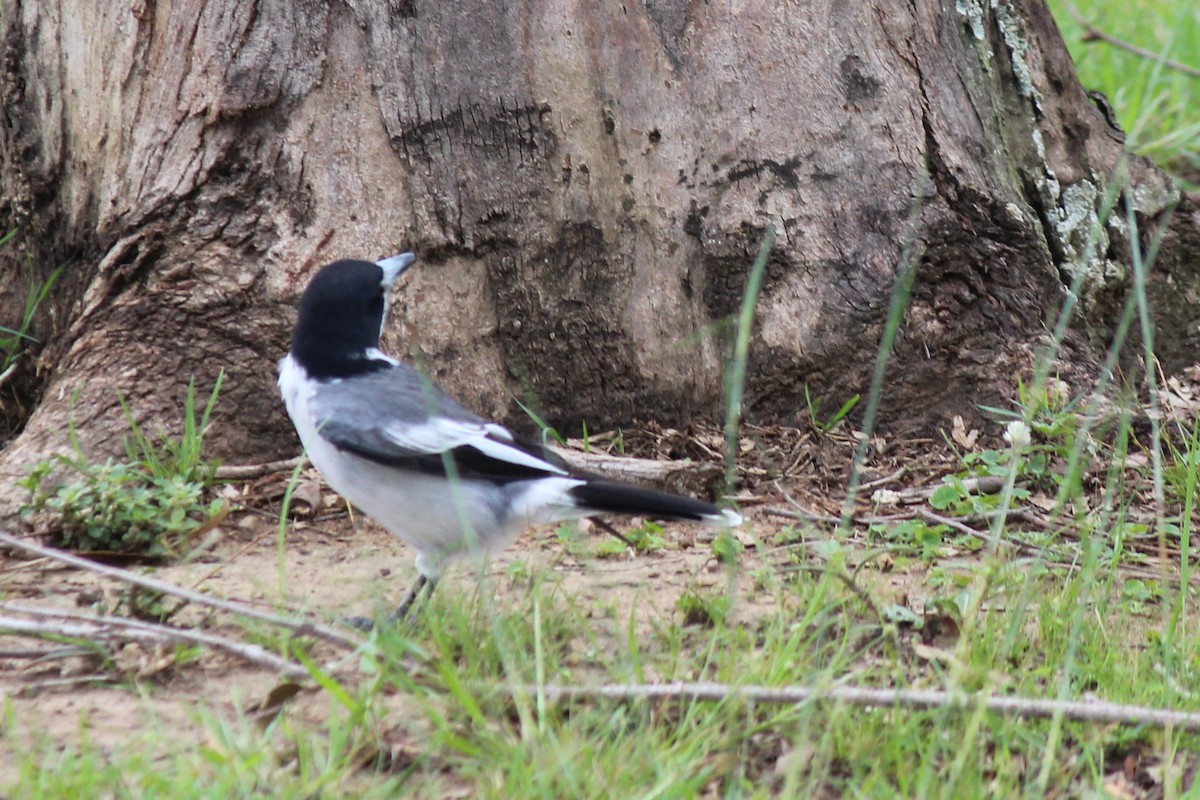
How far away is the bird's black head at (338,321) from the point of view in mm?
3605

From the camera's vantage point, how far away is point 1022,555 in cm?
376

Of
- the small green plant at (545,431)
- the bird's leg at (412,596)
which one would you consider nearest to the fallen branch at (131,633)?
the bird's leg at (412,596)

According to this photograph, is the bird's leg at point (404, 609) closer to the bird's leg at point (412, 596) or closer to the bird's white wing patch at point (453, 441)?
the bird's leg at point (412, 596)

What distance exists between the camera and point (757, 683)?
274cm

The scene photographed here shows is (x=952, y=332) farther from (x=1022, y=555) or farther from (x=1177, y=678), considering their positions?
(x=1177, y=678)

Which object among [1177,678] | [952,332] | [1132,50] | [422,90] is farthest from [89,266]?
[1132,50]

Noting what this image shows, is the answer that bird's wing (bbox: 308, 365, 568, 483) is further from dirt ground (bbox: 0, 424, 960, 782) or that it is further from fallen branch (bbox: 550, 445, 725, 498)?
fallen branch (bbox: 550, 445, 725, 498)

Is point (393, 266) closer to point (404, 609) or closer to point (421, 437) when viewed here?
point (421, 437)

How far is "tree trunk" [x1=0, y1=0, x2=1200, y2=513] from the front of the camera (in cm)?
411

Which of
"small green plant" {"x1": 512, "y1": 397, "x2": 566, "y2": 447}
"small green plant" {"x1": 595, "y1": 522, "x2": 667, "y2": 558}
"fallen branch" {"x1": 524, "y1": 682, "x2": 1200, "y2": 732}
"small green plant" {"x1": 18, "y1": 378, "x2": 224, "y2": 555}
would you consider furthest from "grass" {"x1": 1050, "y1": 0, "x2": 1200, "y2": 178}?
"small green plant" {"x1": 18, "y1": 378, "x2": 224, "y2": 555}

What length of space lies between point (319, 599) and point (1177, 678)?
6.98 feet

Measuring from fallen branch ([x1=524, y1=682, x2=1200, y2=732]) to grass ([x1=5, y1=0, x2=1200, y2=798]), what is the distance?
3cm

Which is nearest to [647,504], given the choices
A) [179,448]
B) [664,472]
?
[664,472]

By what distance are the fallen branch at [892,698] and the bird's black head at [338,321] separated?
132cm
